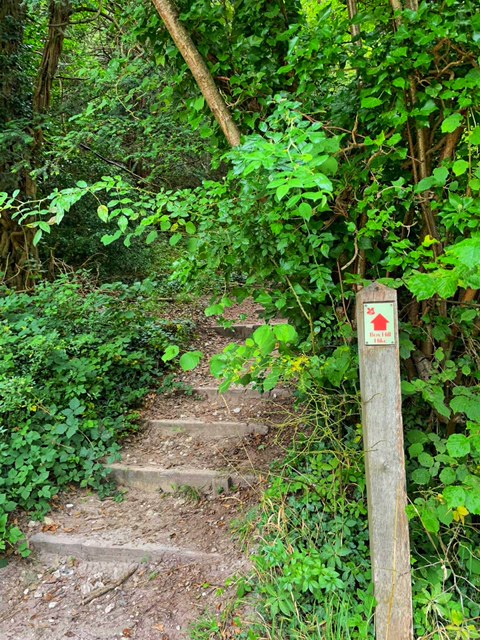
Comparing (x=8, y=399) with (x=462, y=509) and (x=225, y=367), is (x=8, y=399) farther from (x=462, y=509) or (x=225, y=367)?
(x=462, y=509)

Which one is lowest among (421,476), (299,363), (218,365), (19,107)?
(421,476)

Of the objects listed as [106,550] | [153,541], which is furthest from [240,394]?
[106,550]

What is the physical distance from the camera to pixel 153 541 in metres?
2.74

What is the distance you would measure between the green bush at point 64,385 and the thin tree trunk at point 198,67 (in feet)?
7.45

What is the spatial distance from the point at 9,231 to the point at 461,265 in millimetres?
5419

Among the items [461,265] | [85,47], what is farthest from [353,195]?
[85,47]

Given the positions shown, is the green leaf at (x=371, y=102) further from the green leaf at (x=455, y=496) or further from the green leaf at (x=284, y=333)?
the green leaf at (x=455, y=496)

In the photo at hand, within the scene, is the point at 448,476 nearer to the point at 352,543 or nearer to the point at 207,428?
the point at 352,543

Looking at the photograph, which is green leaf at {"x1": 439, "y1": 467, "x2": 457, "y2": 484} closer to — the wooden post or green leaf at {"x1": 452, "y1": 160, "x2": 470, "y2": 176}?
the wooden post

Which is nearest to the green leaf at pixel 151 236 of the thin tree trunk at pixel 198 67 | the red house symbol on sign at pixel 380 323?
the thin tree trunk at pixel 198 67

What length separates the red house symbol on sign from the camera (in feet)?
5.81

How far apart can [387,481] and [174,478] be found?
178 cm

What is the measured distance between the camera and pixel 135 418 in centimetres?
371

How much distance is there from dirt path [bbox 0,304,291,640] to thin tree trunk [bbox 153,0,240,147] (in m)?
1.60
